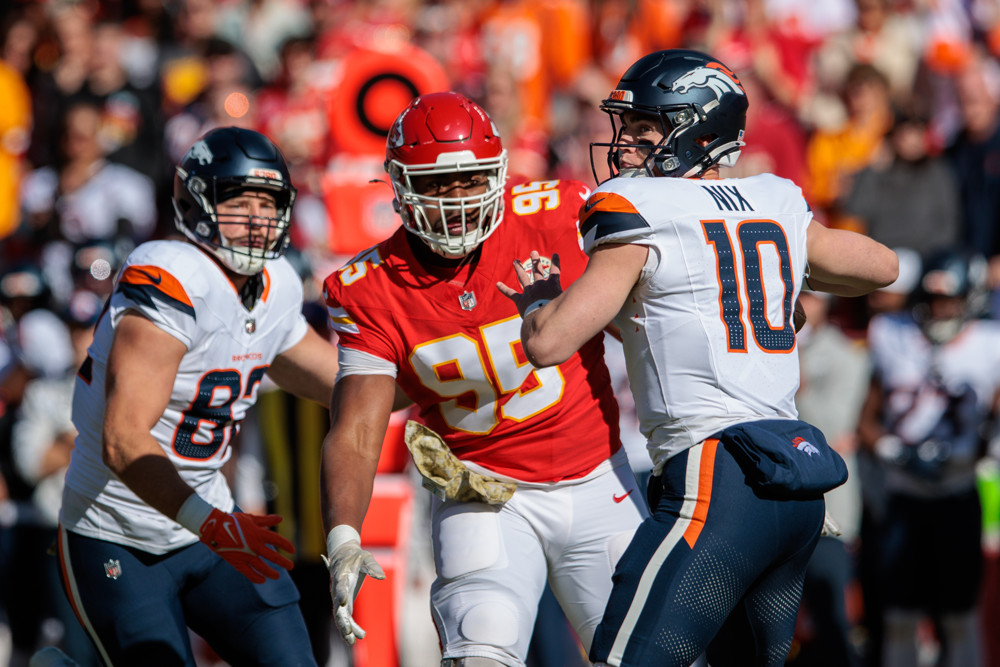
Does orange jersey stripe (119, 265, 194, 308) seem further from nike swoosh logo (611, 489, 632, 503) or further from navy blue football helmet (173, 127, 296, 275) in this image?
nike swoosh logo (611, 489, 632, 503)

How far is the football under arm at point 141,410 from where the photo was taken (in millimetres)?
3361

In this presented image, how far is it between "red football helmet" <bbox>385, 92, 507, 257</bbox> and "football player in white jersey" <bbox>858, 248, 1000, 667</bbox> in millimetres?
3070

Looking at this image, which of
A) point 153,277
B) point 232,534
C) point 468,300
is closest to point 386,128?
point 153,277

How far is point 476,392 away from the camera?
346cm

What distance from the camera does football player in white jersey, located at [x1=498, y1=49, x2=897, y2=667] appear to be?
278 cm

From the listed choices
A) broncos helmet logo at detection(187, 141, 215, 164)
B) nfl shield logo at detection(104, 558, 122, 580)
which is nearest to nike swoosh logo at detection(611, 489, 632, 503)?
nfl shield logo at detection(104, 558, 122, 580)

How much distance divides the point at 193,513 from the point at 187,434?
41cm

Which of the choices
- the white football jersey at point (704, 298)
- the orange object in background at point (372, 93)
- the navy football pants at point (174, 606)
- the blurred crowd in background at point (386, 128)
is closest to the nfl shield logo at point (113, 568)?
the navy football pants at point (174, 606)

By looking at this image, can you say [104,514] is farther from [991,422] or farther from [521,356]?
[991,422]

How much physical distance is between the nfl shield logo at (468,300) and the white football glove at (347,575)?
0.72m

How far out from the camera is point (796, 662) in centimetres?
600

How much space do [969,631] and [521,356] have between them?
3.31 meters

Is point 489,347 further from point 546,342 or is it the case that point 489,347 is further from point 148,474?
point 148,474

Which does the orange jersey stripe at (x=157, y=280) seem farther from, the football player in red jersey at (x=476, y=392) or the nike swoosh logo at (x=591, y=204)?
the nike swoosh logo at (x=591, y=204)
